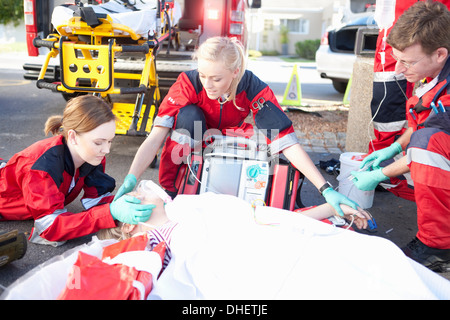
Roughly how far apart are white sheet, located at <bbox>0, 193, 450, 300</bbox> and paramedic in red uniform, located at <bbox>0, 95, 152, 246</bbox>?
0.37 meters

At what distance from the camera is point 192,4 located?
746cm

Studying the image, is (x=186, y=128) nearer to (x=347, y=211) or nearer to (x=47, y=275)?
(x=347, y=211)

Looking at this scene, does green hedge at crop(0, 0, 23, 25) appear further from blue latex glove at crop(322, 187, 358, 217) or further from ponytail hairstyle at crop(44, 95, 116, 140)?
blue latex glove at crop(322, 187, 358, 217)

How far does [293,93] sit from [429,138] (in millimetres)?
4610

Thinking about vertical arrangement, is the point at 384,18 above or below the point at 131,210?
above

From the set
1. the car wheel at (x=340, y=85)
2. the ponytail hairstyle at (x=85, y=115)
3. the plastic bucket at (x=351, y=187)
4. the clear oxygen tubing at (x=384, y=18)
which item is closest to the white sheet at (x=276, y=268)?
the ponytail hairstyle at (x=85, y=115)

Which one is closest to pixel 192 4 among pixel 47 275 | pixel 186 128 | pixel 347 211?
pixel 186 128

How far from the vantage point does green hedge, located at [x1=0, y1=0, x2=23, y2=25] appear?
15430 mm

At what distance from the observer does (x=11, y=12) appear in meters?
15.8

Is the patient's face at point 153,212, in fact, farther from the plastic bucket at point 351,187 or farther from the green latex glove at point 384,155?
the plastic bucket at point 351,187

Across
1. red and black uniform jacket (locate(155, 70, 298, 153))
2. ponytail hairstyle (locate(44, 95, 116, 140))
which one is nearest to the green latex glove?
red and black uniform jacket (locate(155, 70, 298, 153))

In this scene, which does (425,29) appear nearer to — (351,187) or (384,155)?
(384,155)

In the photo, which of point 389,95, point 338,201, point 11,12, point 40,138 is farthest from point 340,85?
point 11,12

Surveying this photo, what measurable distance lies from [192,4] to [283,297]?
664 cm
